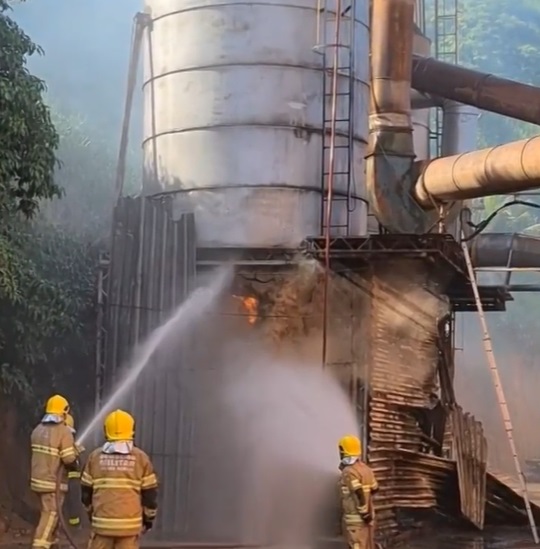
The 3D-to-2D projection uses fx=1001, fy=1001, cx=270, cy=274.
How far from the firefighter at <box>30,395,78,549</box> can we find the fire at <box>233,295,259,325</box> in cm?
548

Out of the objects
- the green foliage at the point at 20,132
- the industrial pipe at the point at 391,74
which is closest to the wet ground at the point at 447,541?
the green foliage at the point at 20,132

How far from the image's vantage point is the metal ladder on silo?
15.5 meters

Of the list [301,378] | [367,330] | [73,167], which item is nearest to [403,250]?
[367,330]

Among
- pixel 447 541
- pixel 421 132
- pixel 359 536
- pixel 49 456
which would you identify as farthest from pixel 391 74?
pixel 49 456

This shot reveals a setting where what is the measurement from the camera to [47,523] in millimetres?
9531

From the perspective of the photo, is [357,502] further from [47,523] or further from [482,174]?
[482,174]

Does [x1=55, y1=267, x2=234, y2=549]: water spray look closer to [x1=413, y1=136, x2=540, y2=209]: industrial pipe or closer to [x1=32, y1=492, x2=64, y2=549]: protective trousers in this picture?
[x1=413, y1=136, x2=540, y2=209]: industrial pipe

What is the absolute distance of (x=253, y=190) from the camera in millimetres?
15289

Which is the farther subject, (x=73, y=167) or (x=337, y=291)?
(x=73, y=167)

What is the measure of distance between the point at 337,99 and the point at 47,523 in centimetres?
873

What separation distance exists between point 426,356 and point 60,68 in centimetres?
2871

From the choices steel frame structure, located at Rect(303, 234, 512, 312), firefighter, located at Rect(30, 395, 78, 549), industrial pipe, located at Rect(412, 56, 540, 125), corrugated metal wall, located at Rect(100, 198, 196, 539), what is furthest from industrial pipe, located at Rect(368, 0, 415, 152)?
firefighter, located at Rect(30, 395, 78, 549)

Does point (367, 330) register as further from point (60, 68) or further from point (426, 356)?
point (60, 68)

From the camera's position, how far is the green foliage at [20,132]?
12383 millimetres
